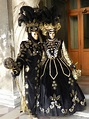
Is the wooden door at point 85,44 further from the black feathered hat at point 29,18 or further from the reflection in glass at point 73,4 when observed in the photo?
the black feathered hat at point 29,18

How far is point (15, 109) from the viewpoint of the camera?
135 inches

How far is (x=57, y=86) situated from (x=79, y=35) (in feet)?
6.91

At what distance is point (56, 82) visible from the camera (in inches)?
115

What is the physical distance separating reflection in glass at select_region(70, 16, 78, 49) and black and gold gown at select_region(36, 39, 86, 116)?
1.87m

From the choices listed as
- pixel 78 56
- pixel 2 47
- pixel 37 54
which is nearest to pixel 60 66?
pixel 37 54

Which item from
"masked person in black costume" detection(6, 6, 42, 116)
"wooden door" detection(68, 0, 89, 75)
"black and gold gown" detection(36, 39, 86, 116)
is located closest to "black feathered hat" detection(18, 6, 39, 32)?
"masked person in black costume" detection(6, 6, 42, 116)

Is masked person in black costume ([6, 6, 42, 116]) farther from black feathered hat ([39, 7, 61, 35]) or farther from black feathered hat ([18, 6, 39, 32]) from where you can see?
black feathered hat ([39, 7, 61, 35])

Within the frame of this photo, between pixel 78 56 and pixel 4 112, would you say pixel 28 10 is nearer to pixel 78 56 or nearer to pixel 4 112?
pixel 4 112

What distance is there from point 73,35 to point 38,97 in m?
2.32

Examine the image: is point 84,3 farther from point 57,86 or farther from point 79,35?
point 57,86

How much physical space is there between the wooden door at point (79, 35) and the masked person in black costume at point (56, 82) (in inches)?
69.5

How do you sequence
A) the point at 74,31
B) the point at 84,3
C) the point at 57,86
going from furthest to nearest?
the point at 74,31
the point at 84,3
the point at 57,86

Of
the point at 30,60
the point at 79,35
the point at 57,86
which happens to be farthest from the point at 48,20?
the point at 79,35

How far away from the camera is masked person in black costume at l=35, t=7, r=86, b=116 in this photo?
2.87m
